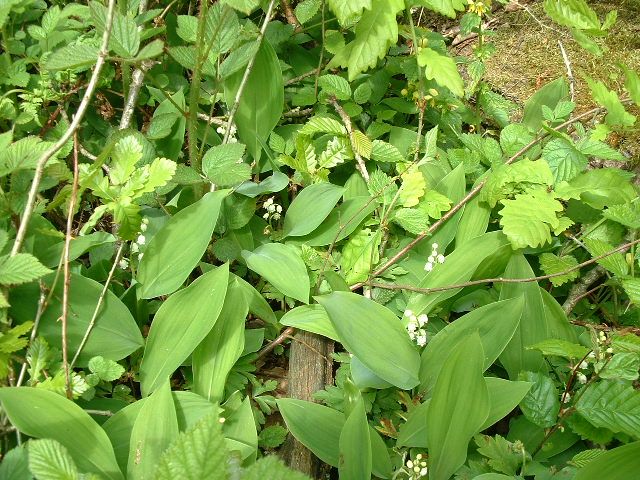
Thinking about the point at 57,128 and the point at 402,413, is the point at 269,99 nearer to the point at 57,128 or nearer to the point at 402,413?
the point at 57,128

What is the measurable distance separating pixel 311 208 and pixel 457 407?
666 millimetres

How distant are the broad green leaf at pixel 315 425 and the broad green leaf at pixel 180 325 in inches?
9.5

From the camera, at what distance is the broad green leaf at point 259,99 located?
1617 millimetres

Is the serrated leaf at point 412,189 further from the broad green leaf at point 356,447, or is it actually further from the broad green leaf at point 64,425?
the broad green leaf at point 64,425

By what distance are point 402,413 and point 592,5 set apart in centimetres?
186

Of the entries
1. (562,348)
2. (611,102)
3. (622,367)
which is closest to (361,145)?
(611,102)

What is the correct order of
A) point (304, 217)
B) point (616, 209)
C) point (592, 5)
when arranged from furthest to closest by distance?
point (592, 5) < point (304, 217) < point (616, 209)

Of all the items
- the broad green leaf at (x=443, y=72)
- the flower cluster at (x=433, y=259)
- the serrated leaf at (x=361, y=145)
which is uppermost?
the broad green leaf at (x=443, y=72)

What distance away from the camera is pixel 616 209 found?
1.38 m

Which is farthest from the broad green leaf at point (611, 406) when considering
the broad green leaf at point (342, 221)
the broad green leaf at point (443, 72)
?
the broad green leaf at point (443, 72)

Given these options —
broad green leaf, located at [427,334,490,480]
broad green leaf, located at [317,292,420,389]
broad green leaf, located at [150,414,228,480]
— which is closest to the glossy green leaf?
broad green leaf, located at [317,292,420,389]

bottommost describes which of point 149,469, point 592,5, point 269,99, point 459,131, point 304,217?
point 149,469

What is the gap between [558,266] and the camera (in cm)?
144

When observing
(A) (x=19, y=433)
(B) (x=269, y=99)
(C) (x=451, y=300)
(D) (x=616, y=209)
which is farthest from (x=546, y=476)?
(B) (x=269, y=99)
